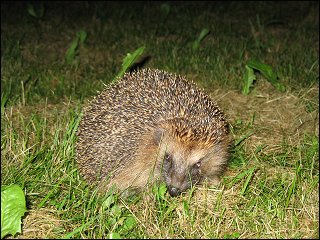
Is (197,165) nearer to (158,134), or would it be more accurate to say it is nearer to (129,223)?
(158,134)

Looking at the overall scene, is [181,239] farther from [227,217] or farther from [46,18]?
[46,18]

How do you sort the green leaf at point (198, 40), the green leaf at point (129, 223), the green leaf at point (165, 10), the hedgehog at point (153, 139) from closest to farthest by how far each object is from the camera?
the green leaf at point (129, 223)
the hedgehog at point (153, 139)
the green leaf at point (198, 40)
the green leaf at point (165, 10)

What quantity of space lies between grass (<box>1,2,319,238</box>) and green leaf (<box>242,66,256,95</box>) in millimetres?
65

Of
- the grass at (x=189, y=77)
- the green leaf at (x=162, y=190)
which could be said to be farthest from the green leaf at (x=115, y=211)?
the green leaf at (x=162, y=190)

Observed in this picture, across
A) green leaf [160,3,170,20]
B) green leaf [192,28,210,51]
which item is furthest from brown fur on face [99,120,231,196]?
green leaf [160,3,170,20]

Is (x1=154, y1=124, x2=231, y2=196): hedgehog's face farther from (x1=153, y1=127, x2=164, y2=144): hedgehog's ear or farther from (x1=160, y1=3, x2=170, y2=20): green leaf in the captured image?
(x1=160, y1=3, x2=170, y2=20): green leaf

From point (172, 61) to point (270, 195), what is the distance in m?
2.68

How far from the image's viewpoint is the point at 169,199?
3281 millimetres

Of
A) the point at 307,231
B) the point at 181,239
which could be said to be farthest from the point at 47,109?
the point at 307,231

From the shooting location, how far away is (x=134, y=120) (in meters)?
3.43

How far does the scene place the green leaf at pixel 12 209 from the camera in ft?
8.88

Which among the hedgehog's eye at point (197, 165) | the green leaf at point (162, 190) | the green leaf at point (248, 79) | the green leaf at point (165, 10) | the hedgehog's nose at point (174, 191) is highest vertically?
the green leaf at point (162, 190)

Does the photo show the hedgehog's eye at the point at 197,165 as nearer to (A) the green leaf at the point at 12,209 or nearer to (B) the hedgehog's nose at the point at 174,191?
(B) the hedgehog's nose at the point at 174,191

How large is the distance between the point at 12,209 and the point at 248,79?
276cm
